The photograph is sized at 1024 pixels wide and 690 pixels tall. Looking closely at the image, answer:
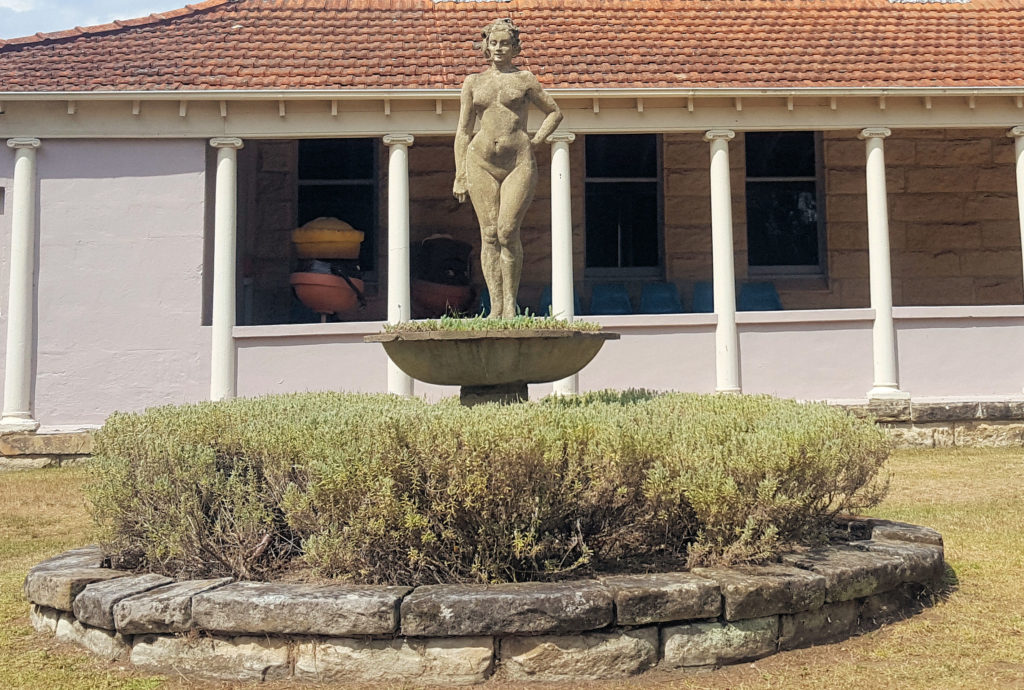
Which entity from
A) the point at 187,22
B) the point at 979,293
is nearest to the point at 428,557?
the point at 187,22

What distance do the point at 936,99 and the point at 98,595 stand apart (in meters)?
10.2

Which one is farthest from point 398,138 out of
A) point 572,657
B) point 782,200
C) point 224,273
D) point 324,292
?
point 572,657

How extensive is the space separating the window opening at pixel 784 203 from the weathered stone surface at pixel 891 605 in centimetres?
864

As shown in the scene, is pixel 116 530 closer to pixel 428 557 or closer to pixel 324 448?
pixel 324 448

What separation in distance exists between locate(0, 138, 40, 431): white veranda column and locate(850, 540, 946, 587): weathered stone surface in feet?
28.5

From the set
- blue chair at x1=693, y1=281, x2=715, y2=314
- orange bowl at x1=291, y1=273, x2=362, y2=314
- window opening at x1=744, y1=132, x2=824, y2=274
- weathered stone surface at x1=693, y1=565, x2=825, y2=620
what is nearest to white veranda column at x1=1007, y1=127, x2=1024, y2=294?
window opening at x1=744, y1=132, x2=824, y2=274

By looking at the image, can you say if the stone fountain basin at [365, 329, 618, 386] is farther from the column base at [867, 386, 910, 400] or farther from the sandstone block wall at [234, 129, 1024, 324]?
the sandstone block wall at [234, 129, 1024, 324]

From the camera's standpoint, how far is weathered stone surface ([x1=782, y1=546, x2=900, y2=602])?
388 centimetres

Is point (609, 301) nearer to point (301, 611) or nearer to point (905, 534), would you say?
point (905, 534)

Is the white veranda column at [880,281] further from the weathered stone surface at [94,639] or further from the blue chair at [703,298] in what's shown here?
the weathered stone surface at [94,639]

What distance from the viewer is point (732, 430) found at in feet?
14.5

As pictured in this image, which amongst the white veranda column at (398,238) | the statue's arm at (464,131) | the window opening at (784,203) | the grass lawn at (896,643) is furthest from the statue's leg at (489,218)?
the window opening at (784,203)

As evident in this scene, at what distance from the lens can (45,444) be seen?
9617 millimetres

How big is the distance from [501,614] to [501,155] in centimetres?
344
